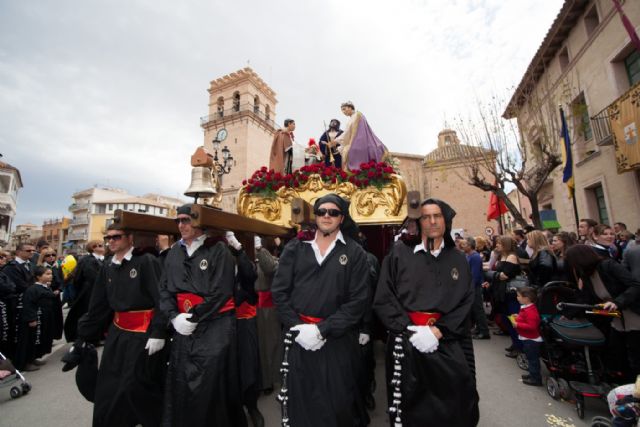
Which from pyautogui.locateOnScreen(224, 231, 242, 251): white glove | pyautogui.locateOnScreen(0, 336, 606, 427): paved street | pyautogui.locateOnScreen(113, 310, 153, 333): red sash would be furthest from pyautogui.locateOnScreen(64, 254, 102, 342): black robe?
pyautogui.locateOnScreen(224, 231, 242, 251): white glove

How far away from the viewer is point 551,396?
3.86 m

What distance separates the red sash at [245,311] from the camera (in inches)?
141

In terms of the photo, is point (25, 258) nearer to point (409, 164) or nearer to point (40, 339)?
point (40, 339)

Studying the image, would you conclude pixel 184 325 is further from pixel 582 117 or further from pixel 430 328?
pixel 582 117

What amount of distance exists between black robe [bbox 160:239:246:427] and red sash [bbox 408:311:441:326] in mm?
1664

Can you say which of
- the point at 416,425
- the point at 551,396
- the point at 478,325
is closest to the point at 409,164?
the point at 478,325

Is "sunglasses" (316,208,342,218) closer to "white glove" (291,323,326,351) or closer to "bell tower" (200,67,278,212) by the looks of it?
"white glove" (291,323,326,351)

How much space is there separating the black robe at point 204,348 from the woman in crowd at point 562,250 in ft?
15.3

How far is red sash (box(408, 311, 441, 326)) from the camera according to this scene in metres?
2.45

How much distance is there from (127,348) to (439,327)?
2.94m

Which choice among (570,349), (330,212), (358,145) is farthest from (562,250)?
(330,212)

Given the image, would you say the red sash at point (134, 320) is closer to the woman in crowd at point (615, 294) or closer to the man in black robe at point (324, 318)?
the man in black robe at point (324, 318)

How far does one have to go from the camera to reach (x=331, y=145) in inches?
226

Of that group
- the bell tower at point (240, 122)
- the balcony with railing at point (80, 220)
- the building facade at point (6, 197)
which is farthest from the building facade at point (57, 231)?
the bell tower at point (240, 122)
